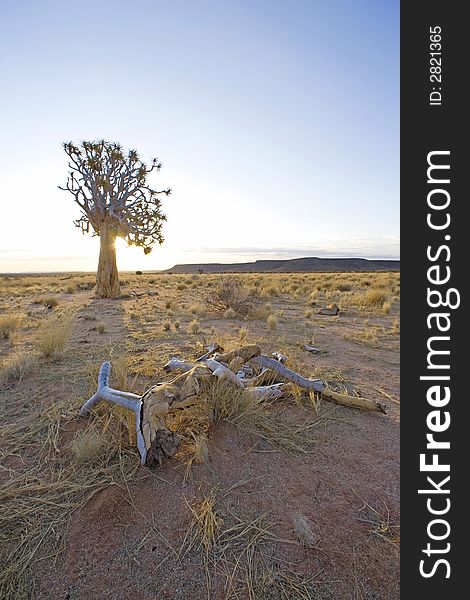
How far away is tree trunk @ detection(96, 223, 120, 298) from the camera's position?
14.3 metres

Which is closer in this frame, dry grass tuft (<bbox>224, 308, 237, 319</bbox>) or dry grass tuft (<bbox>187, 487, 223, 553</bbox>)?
dry grass tuft (<bbox>187, 487, 223, 553</bbox>)

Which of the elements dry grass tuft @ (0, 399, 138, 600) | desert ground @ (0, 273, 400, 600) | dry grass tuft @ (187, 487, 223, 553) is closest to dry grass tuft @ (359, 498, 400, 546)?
desert ground @ (0, 273, 400, 600)

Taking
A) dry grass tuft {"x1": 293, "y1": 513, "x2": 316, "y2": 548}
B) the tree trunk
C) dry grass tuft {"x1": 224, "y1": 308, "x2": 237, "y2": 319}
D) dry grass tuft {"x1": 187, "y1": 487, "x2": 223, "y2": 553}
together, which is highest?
the tree trunk

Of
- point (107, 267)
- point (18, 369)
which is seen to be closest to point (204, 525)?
point (18, 369)

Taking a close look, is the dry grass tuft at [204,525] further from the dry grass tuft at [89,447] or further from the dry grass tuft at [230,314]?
the dry grass tuft at [230,314]

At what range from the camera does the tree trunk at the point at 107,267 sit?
14.3 meters

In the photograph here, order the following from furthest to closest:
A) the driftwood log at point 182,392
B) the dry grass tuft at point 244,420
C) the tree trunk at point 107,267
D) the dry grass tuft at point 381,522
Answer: the tree trunk at point 107,267 → the dry grass tuft at point 244,420 → the driftwood log at point 182,392 → the dry grass tuft at point 381,522

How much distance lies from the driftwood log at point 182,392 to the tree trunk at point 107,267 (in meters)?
11.0

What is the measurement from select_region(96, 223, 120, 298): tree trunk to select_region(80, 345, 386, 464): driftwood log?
11.0 metres

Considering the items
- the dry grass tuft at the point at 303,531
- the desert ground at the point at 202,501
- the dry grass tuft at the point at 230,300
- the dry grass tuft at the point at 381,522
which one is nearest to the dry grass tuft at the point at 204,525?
the desert ground at the point at 202,501

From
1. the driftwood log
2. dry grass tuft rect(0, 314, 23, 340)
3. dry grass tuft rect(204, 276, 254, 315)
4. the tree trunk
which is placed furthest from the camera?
A: the tree trunk

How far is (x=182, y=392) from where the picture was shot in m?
3.01

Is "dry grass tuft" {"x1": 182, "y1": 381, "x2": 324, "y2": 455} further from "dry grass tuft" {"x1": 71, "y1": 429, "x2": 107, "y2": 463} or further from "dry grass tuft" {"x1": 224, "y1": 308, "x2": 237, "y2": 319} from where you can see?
"dry grass tuft" {"x1": 224, "y1": 308, "x2": 237, "y2": 319}

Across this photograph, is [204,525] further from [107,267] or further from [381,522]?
[107,267]
